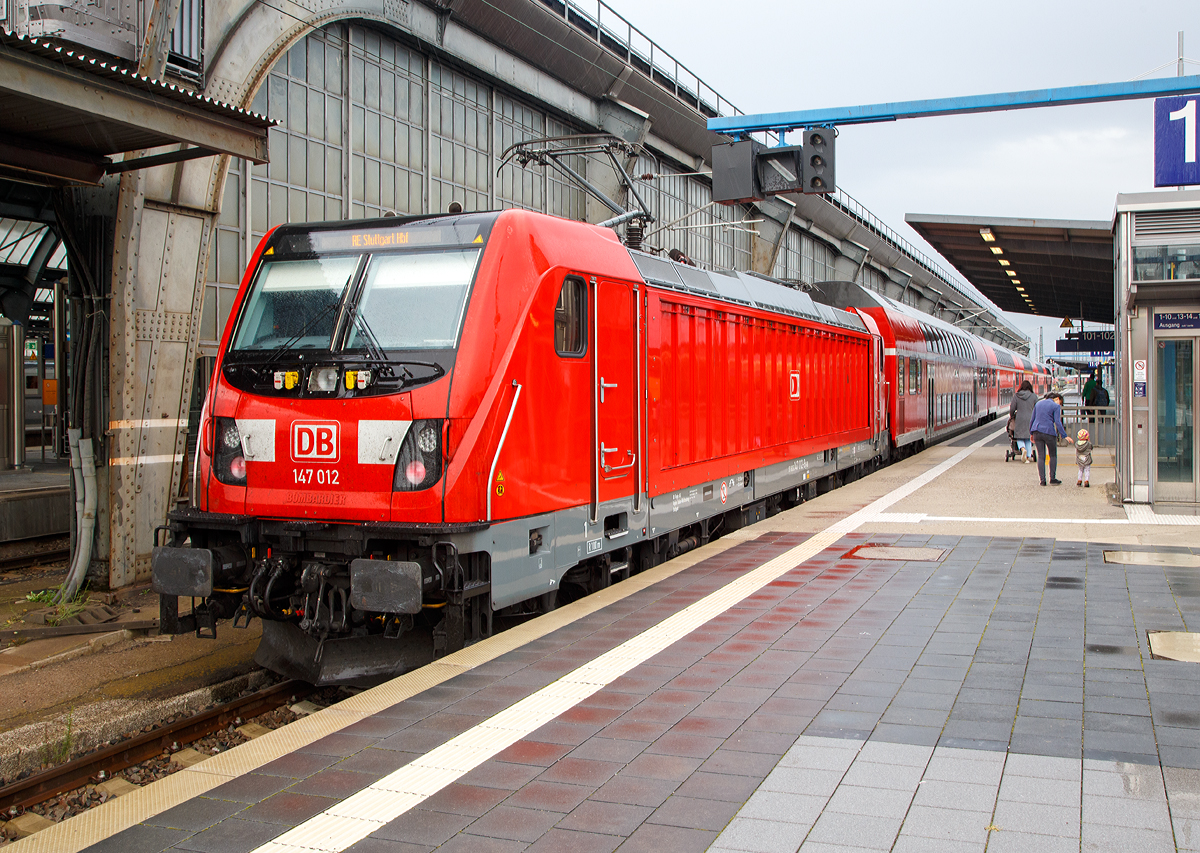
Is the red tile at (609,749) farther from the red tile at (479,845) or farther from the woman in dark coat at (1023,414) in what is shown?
the woman in dark coat at (1023,414)

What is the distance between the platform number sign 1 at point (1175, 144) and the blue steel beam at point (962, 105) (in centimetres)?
177

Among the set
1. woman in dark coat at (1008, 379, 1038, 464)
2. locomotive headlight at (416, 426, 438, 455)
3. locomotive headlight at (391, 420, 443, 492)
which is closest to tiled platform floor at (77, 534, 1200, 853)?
locomotive headlight at (391, 420, 443, 492)

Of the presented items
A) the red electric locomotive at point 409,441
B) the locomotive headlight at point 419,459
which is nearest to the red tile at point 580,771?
the red electric locomotive at point 409,441

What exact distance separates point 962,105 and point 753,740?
9522mm

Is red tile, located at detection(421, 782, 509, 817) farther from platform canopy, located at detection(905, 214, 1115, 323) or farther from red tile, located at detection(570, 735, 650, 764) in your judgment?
platform canopy, located at detection(905, 214, 1115, 323)

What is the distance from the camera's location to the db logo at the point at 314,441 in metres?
6.74

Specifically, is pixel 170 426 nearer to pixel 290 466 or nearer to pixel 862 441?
pixel 290 466

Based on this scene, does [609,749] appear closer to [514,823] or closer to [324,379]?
[514,823]

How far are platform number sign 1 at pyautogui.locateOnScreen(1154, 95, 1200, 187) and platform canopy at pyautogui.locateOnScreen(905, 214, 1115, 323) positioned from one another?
378 centimetres

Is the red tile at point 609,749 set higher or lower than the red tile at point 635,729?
lower

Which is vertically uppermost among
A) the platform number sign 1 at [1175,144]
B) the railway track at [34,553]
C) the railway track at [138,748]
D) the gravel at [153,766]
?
the platform number sign 1 at [1175,144]

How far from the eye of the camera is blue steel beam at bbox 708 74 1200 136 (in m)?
11.1

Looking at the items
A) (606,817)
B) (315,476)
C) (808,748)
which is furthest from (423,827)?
(315,476)

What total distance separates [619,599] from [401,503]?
220cm
